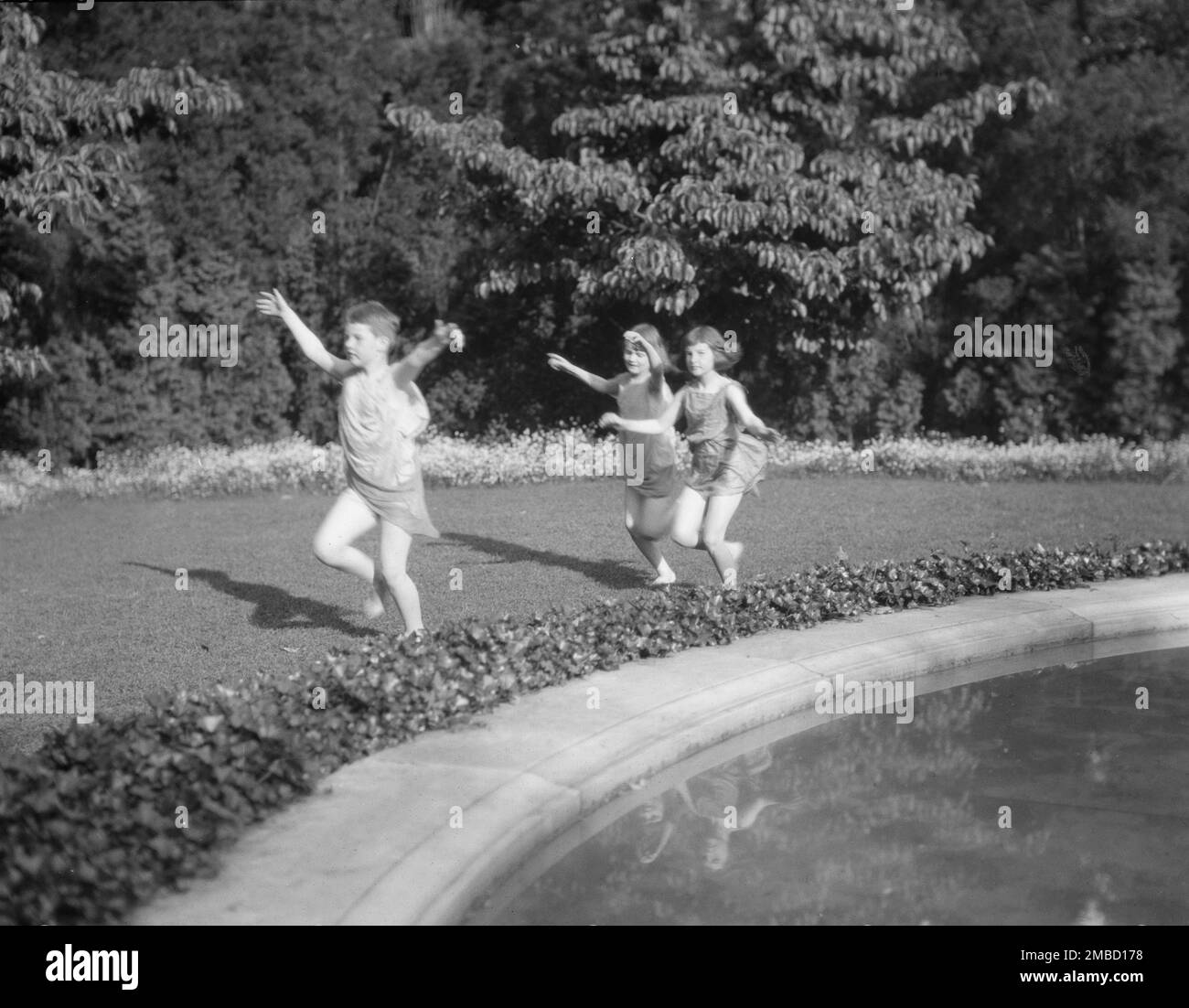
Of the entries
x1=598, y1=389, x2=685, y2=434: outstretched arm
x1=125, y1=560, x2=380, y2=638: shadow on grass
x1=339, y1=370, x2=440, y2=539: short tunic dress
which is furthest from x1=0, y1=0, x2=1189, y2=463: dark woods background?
x1=339, y1=370, x2=440, y2=539: short tunic dress

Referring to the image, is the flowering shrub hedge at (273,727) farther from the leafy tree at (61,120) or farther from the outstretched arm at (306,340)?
the leafy tree at (61,120)

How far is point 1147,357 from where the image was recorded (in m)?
19.7

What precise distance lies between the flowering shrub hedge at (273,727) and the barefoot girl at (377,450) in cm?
67

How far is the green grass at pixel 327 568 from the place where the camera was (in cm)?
766

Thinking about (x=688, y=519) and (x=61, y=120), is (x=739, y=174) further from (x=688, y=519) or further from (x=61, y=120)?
(x=688, y=519)

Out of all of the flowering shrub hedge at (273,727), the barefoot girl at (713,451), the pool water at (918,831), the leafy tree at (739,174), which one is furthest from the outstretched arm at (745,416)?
the leafy tree at (739,174)

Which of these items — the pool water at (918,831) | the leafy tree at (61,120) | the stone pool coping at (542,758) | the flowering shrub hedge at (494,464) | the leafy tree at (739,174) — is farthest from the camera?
the leafy tree at (739,174)

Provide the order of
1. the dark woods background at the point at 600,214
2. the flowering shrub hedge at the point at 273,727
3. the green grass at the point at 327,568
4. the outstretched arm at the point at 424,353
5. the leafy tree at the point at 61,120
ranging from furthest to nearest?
1. the dark woods background at the point at 600,214
2. the leafy tree at the point at 61,120
3. the green grass at the point at 327,568
4. the outstretched arm at the point at 424,353
5. the flowering shrub hedge at the point at 273,727

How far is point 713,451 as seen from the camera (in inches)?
357

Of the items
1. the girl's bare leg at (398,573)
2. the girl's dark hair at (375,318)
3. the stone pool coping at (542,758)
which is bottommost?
the stone pool coping at (542,758)

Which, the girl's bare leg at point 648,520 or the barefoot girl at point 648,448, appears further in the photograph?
the girl's bare leg at point 648,520

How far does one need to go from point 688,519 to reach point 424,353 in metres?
2.36

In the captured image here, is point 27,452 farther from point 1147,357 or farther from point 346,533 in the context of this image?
point 1147,357
